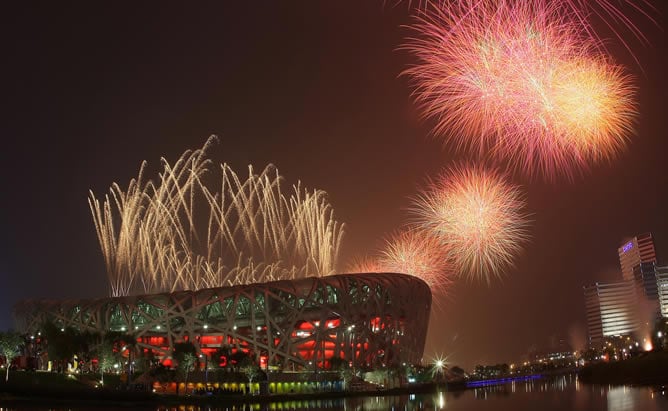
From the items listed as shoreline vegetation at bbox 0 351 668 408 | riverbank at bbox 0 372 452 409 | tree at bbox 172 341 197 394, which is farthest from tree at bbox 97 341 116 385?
shoreline vegetation at bbox 0 351 668 408

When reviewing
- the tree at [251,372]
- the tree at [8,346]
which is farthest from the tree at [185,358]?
the tree at [8,346]

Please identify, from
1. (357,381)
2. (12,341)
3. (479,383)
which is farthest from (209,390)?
(479,383)

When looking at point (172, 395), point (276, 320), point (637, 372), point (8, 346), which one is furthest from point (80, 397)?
point (637, 372)

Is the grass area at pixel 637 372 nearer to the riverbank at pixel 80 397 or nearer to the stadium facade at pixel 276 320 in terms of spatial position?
the stadium facade at pixel 276 320

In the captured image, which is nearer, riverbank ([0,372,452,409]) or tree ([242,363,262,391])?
riverbank ([0,372,452,409])

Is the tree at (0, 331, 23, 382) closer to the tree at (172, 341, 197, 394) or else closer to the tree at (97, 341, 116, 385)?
the tree at (97, 341, 116, 385)
